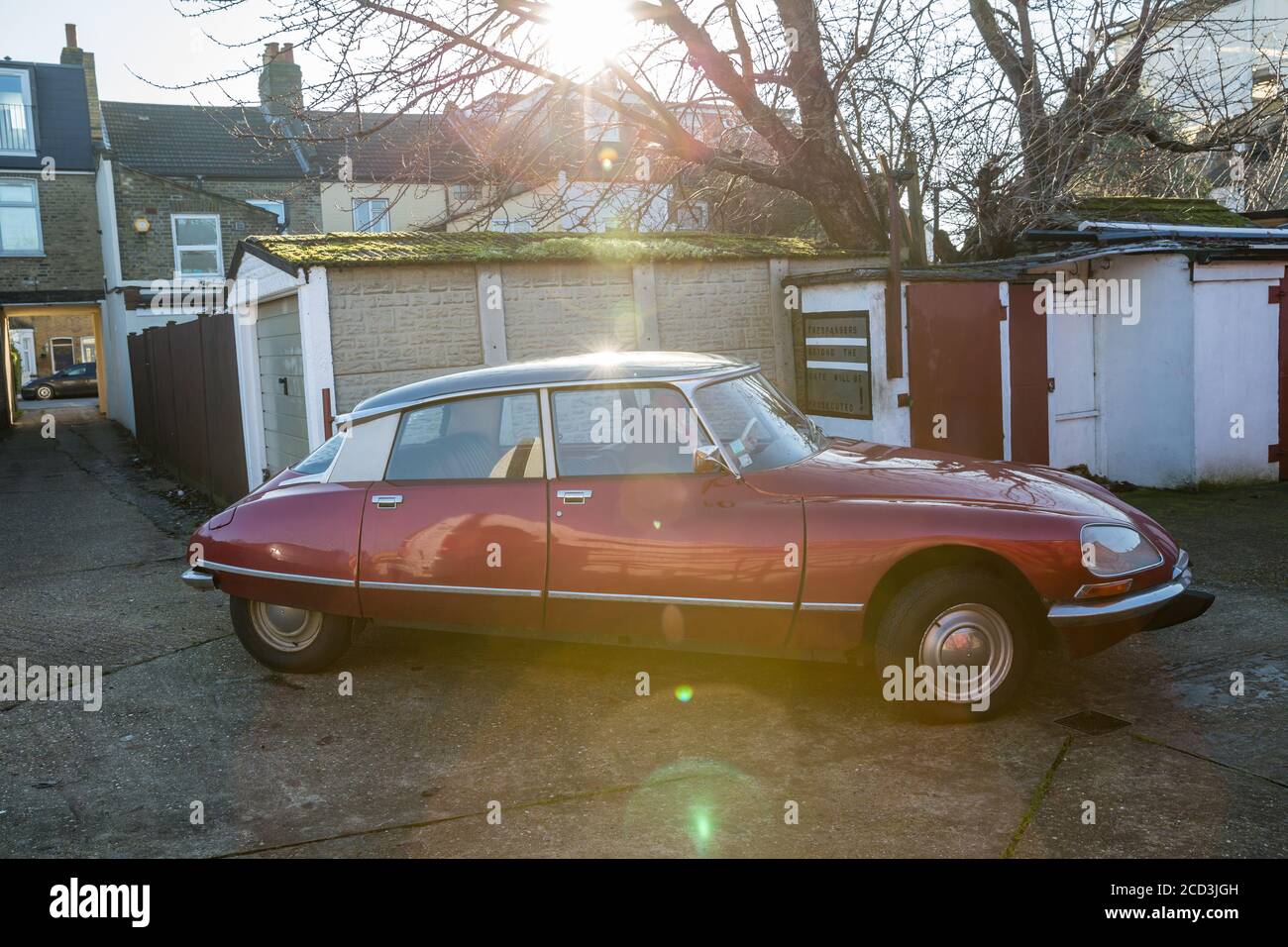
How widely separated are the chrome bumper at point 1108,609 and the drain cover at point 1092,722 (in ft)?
1.56

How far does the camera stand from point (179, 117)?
32.6 meters

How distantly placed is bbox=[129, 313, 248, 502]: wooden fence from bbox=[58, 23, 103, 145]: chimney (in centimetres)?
Result: 1432

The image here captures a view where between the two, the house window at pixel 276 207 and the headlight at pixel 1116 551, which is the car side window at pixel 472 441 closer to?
the headlight at pixel 1116 551

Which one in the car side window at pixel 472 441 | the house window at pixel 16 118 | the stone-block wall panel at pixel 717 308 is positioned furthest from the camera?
the house window at pixel 16 118

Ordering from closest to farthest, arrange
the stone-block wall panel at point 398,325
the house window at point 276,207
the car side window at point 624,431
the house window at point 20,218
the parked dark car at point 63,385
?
the car side window at point 624,431 → the stone-block wall panel at point 398,325 → the house window at point 20,218 → the house window at point 276,207 → the parked dark car at point 63,385

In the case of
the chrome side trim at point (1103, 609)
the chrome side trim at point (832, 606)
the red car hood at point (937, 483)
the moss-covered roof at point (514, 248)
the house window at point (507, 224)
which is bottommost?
the chrome side trim at point (1103, 609)

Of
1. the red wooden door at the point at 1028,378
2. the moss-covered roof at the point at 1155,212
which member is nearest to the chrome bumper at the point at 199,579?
the red wooden door at the point at 1028,378

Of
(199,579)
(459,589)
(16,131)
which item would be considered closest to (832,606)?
(459,589)

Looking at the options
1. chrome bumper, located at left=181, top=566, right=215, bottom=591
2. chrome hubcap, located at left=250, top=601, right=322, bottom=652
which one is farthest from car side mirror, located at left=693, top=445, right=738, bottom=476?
chrome bumper, located at left=181, top=566, right=215, bottom=591

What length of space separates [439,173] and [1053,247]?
8221 millimetres

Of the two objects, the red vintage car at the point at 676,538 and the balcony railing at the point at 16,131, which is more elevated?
the balcony railing at the point at 16,131

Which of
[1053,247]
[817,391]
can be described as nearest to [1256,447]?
[1053,247]

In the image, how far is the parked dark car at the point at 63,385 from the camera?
40.7 m
